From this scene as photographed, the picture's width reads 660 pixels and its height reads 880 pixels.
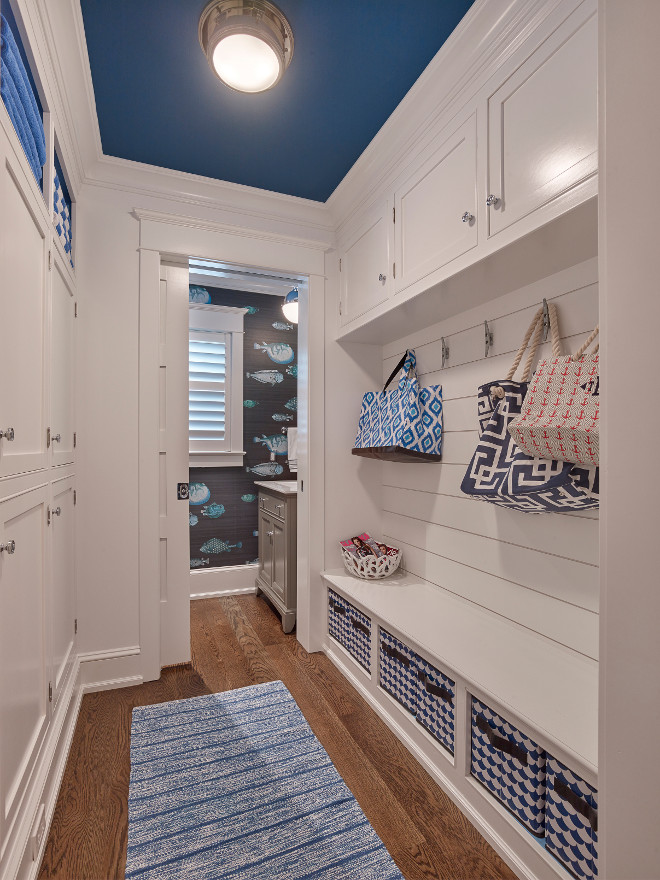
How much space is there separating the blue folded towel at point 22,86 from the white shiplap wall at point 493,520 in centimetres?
166

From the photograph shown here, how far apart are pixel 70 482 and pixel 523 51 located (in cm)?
230

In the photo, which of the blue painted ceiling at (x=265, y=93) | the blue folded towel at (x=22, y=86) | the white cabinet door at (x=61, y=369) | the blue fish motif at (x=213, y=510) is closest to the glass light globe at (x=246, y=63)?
the blue painted ceiling at (x=265, y=93)

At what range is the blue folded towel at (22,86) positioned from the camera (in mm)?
1094

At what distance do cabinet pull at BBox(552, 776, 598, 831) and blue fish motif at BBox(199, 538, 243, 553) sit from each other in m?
2.87

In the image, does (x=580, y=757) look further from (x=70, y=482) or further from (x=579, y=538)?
(x=70, y=482)

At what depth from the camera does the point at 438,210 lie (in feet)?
5.88

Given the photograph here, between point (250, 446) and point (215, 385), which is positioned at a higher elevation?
point (215, 385)

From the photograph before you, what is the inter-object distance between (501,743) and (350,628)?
1.08 m

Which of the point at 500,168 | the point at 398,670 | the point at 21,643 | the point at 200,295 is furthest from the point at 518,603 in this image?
the point at 200,295

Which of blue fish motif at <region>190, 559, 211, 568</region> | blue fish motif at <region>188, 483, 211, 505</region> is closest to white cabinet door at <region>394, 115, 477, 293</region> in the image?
blue fish motif at <region>188, 483, 211, 505</region>

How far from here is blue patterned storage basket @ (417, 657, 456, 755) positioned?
1.60 metres

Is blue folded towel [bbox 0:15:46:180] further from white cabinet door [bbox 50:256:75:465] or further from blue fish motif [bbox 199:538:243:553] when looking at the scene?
blue fish motif [bbox 199:538:243:553]

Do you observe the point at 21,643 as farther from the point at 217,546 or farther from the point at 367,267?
the point at 217,546

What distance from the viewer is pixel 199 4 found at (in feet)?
4.82
